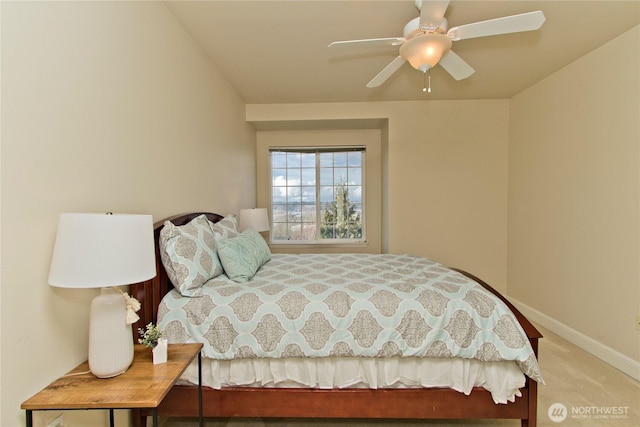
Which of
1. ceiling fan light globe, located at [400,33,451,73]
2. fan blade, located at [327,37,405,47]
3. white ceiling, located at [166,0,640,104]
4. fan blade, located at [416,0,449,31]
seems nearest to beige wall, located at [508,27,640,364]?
white ceiling, located at [166,0,640,104]

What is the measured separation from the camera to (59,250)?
933 millimetres

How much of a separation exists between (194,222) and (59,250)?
2.92ft

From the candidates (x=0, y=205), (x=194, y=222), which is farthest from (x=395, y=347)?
(x=0, y=205)

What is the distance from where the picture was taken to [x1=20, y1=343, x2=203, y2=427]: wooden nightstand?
0.94 meters

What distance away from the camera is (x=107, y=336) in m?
1.08

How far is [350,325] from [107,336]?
41.6 inches

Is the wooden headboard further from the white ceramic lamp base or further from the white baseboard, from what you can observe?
the white baseboard

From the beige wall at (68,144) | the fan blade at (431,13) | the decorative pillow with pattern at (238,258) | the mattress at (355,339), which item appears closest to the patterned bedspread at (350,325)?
the mattress at (355,339)

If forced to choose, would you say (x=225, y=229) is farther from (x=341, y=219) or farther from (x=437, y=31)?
(x=341, y=219)

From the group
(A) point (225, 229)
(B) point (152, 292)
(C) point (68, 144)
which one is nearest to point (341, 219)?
(A) point (225, 229)

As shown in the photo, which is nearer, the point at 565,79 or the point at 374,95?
the point at 565,79

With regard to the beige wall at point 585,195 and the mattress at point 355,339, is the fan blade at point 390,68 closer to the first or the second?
the mattress at point 355,339

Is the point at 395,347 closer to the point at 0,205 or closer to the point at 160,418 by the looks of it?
the point at 160,418

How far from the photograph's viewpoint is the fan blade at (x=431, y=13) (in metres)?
1.49
